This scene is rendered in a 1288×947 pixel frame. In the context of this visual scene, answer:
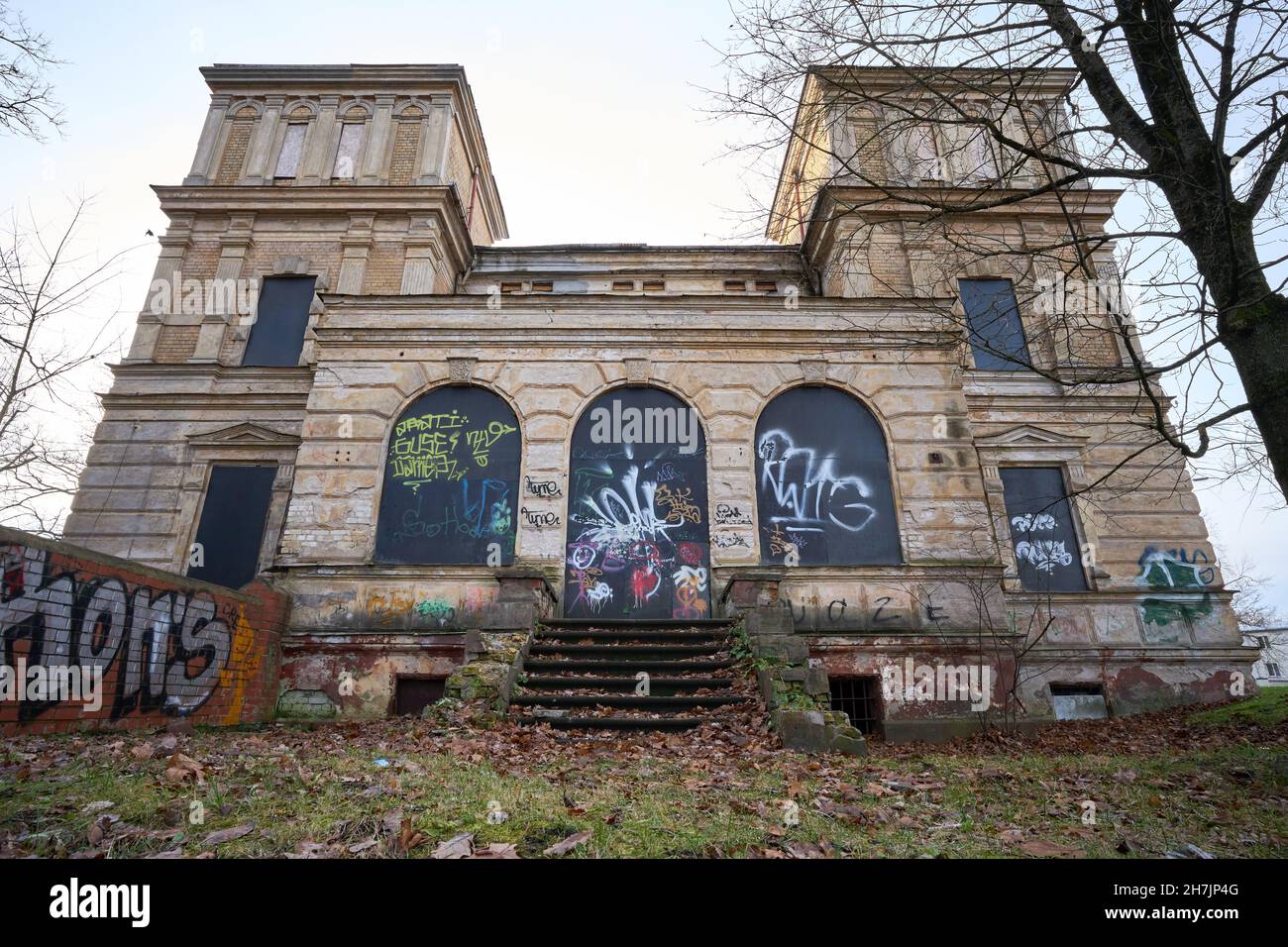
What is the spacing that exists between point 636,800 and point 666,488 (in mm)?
8837

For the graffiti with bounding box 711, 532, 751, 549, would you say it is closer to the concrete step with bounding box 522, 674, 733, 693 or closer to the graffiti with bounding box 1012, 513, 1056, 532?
the concrete step with bounding box 522, 674, 733, 693

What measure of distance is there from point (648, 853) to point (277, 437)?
617 inches

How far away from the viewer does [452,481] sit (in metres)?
13.2

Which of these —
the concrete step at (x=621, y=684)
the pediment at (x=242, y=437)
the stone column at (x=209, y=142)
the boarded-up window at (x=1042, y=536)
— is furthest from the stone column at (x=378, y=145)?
the boarded-up window at (x=1042, y=536)

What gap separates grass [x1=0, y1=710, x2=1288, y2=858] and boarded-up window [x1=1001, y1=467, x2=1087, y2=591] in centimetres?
791

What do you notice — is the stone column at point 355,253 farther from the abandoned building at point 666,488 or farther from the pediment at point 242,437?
the pediment at point 242,437

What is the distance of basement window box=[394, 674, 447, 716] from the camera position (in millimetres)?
11648

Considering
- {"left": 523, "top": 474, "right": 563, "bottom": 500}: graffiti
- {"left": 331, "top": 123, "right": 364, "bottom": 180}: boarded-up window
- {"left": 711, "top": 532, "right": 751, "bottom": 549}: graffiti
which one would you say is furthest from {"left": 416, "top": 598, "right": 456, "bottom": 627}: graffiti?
{"left": 331, "top": 123, "right": 364, "bottom": 180}: boarded-up window

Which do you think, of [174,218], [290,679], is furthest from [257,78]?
[290,679]

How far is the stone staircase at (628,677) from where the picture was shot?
8.77m

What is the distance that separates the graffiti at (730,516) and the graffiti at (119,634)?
333 inches

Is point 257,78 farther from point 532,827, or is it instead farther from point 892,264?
point 532,827

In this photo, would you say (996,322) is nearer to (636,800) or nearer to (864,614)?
(864,614)

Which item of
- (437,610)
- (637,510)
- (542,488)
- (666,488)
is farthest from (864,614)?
(437,610)
